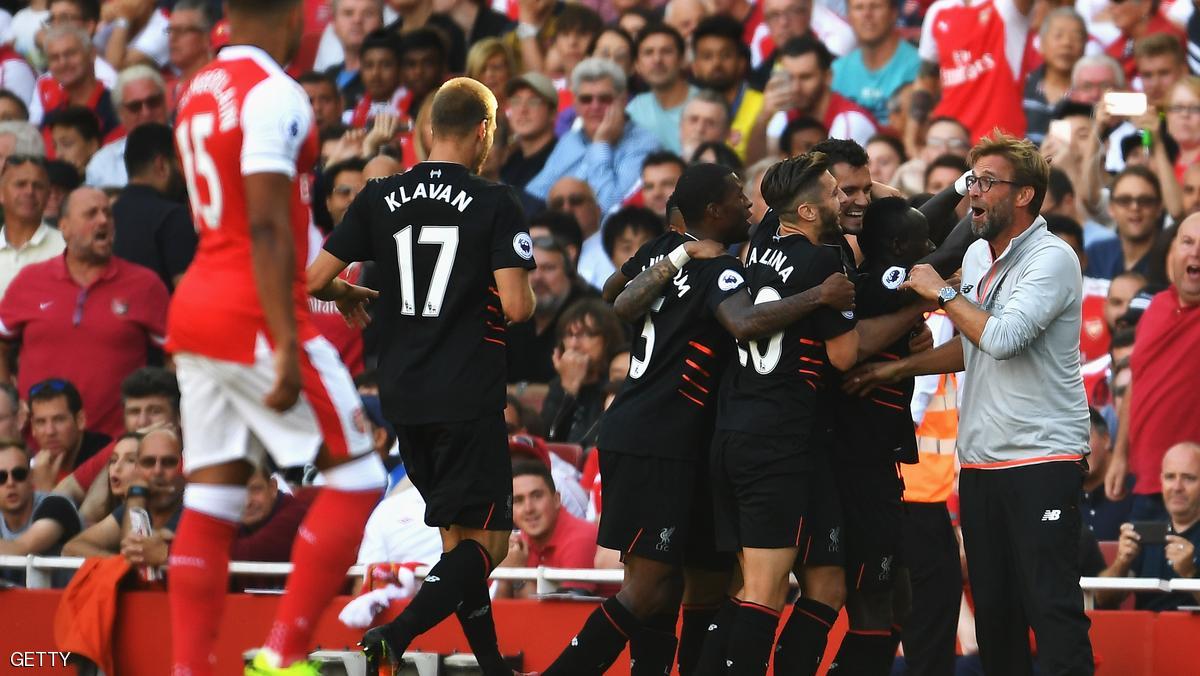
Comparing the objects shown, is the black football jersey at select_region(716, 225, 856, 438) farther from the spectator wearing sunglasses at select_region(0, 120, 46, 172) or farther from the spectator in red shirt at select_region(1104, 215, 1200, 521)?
the spectator wearing sunglasses at select_region(0, 120, 46, 172)

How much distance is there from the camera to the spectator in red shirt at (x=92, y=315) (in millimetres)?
12602

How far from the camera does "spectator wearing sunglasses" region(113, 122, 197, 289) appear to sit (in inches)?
525

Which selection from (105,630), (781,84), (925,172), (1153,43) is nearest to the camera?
(105,630)

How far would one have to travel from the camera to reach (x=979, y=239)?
835 centimetres

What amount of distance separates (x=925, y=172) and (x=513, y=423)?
3287mm

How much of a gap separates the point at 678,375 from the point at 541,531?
2.42 m

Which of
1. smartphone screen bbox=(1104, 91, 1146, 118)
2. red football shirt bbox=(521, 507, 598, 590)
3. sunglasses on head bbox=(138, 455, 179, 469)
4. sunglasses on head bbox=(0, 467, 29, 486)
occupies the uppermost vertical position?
smartphone screen bbox=(1104, 91, 1146, 118)

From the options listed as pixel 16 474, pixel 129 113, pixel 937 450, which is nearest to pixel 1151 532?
pixel 937 450

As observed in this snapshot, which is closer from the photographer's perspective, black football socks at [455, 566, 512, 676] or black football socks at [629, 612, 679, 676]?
black football socks at [455, 566, 512, 676]

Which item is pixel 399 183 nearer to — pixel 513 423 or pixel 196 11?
pixel 513 423

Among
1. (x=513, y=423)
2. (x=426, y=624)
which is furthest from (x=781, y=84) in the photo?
(x=426, y=624)

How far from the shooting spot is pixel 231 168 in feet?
21.2

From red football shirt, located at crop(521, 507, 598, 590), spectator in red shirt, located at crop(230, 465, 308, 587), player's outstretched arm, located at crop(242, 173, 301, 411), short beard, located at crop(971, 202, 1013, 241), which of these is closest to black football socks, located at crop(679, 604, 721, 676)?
red football shirt, located at crop(521, 507, 598, 590)

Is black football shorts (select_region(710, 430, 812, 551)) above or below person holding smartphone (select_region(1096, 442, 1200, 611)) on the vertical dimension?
above
